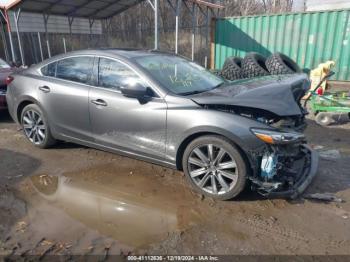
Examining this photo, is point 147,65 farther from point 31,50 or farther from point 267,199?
point 31,50

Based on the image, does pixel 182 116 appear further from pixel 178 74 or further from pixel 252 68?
pixel 252 68

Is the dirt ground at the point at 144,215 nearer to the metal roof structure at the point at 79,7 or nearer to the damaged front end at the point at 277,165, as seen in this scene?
the damaged front end at the point at 277,165

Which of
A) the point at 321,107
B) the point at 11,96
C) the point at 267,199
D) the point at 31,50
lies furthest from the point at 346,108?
the point at 31,50

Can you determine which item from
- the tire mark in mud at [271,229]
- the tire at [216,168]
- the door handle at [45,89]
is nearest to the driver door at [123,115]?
the tire at [216,168]

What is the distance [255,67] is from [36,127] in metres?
3.85

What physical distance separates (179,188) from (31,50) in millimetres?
16253

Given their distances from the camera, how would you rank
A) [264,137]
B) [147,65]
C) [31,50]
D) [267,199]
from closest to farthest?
[264,137] → [267,199] → [147,65] → [31,50]

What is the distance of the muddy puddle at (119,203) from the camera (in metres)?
2.94

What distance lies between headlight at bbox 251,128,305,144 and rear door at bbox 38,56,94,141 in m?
2.33

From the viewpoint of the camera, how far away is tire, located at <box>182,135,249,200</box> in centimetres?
322

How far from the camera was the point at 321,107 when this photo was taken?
6340mm

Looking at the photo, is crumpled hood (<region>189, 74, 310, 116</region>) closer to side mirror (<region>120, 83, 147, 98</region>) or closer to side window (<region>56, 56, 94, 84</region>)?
side mirror (<region>120, 83, 147, 98</region>)

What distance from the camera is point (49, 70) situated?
4.66 meters

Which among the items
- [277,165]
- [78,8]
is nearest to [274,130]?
[277,165]
